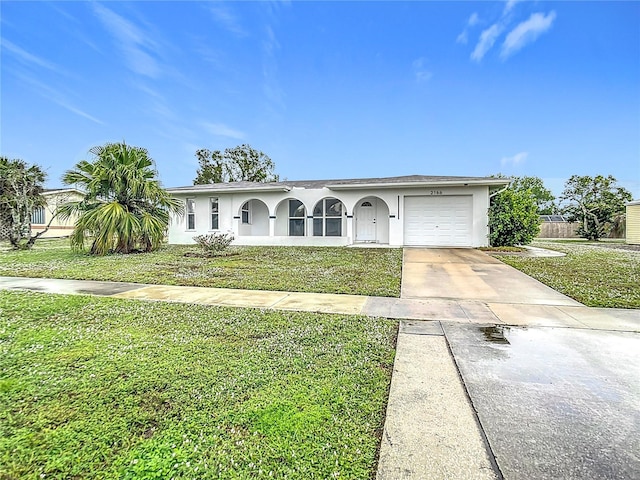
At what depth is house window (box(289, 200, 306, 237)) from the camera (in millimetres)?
18406

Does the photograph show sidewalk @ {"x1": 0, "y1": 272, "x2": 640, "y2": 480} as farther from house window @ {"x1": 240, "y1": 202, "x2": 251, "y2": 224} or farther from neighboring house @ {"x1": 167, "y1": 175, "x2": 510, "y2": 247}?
house window @ {"x1": 240, "y1": 202, "x2": 251, "y2": 224}

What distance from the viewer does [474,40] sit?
16.0 meters

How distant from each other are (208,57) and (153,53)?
8.67ft

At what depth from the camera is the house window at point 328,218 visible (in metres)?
17.8

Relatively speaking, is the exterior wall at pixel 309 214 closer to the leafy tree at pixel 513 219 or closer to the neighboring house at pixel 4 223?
the leafy tree at pixel 513 219

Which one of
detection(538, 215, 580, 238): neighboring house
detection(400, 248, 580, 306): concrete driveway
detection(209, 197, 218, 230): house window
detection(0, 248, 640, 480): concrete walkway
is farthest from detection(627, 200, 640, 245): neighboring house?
detection(209, 197, 218, 230): house window

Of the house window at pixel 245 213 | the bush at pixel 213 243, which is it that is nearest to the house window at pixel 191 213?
the house window at pixel 245 213

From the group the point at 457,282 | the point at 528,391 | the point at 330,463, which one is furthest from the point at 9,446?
the point at 457,282

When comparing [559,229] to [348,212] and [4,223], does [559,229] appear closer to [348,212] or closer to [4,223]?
[348,212]

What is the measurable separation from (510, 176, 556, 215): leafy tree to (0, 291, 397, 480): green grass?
47.3m

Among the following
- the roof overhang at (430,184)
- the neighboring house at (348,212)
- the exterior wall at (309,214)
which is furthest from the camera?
the neighboring house at (348,212)

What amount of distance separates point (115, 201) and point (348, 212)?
32.8 ft

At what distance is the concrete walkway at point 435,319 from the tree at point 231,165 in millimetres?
30404

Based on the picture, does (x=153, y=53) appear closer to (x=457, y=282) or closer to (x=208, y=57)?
(x=208, y=57)
